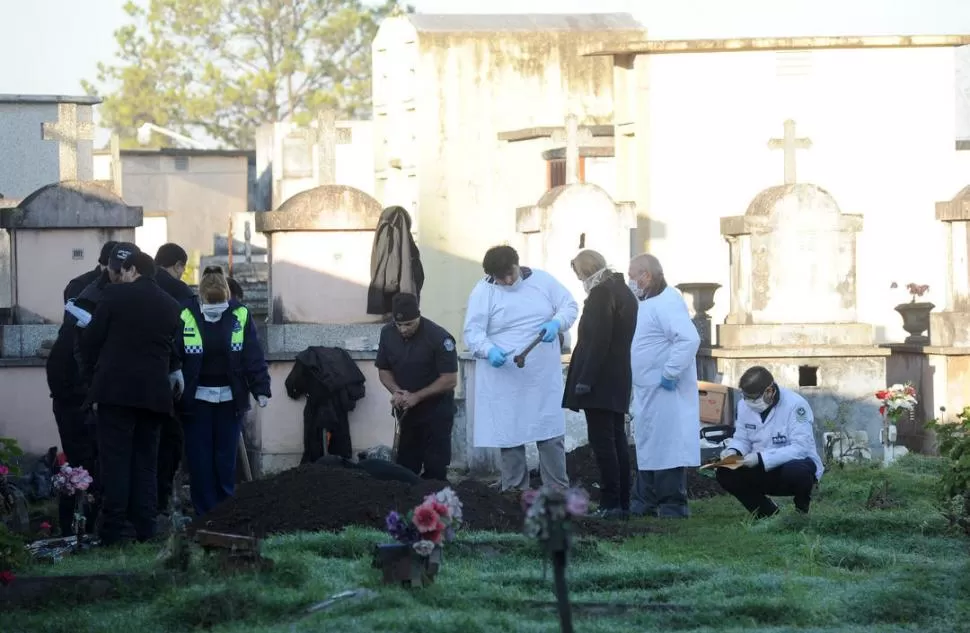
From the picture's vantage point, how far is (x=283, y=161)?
4244 centimetres

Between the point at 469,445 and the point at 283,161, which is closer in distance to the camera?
the point at 469,445

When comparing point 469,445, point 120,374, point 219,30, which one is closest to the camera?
point 120,374

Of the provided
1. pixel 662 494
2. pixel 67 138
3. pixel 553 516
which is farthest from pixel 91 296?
pixel 67 138

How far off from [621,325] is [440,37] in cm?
2331

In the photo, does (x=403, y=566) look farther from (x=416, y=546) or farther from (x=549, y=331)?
(x=549, y=331)

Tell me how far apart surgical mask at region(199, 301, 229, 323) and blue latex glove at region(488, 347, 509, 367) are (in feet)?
5.76

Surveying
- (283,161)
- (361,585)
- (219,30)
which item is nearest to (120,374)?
(361,585)

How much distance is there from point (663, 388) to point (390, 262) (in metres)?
3.77

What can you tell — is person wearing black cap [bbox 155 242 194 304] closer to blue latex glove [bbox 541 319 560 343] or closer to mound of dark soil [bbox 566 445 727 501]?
blue latex glove [bbox 541 319 560 343]

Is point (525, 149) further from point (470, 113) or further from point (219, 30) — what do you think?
point (219, 30)

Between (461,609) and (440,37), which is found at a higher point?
(440,37)

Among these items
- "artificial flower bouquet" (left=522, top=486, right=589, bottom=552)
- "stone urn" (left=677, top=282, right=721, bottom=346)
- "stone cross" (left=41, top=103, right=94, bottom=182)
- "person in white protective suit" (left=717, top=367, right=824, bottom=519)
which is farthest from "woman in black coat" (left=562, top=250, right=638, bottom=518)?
"stone urn" (left=677, top=282, right=721, bottom=346)

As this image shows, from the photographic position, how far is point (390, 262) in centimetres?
1443

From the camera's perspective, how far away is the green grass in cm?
730
